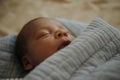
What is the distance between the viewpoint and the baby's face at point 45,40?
38.9 inches

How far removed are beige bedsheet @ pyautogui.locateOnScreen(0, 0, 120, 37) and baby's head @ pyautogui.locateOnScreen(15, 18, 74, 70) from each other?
0.34m

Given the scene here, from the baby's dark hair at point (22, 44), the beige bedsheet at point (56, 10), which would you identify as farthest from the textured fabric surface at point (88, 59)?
the beige bedsheet at point (56, 10)

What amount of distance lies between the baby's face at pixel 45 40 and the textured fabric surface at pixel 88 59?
92 mm

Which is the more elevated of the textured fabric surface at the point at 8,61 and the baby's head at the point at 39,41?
the baby's head at the point at 39,41

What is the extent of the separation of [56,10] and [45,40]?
0.56 m

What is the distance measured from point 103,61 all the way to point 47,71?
0.21 metres

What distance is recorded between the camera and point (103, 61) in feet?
2.96

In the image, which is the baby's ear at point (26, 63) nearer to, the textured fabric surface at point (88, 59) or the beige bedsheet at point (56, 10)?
the textured fabric surface at point (88, 59)

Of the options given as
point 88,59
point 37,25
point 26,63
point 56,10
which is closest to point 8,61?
point 26,63

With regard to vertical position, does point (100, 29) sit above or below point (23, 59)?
above

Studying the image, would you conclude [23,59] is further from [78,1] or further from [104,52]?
[78,1]

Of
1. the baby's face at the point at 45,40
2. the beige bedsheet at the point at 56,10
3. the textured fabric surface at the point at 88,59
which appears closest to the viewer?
the textured fabric surface at the point at 88,59

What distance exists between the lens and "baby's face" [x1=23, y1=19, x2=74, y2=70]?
987mm

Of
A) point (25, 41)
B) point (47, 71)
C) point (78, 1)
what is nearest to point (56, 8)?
point (78, 1)
